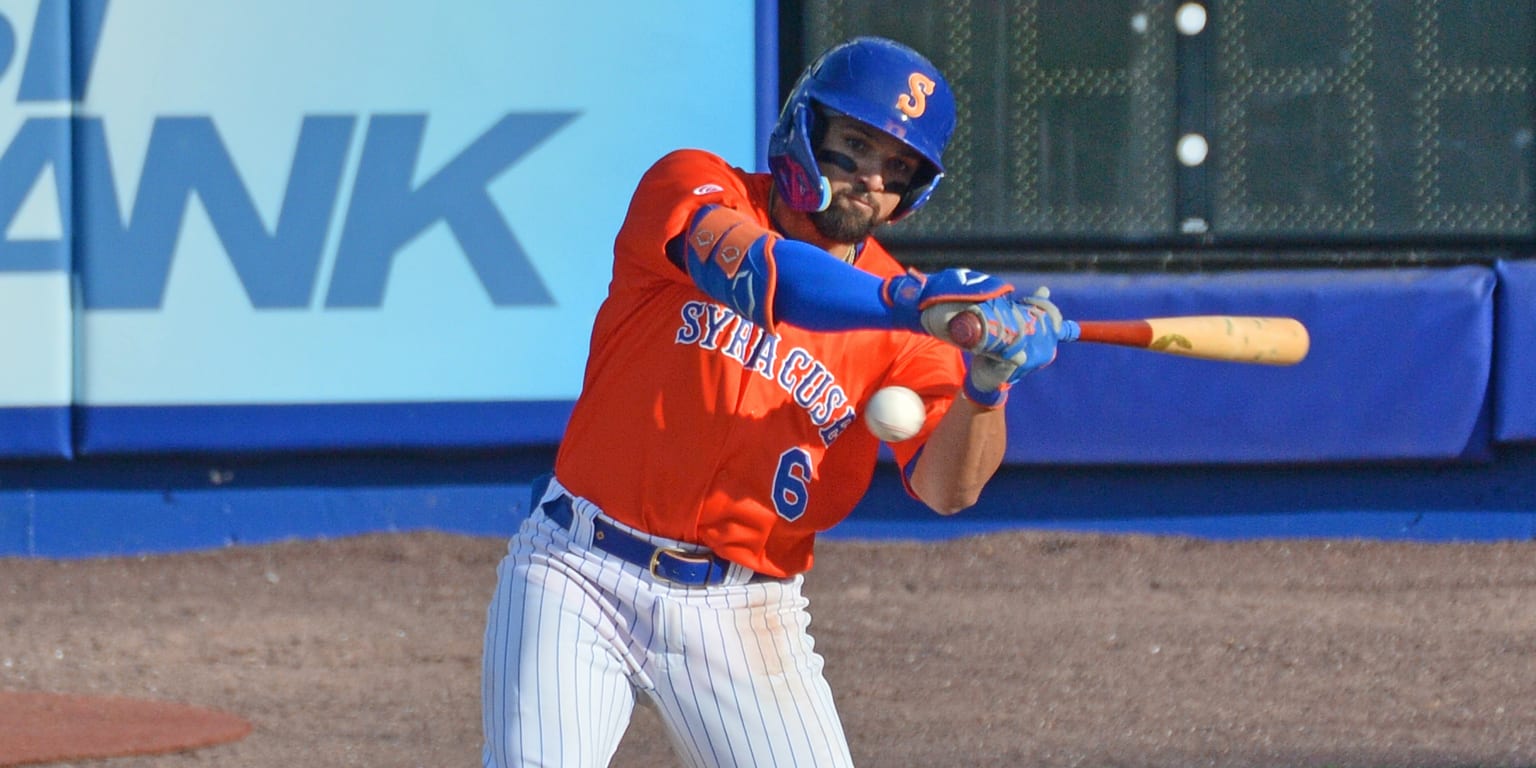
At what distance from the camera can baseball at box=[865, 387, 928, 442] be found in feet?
8.11

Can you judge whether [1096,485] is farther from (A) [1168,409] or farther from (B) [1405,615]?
(B) [1405,615]

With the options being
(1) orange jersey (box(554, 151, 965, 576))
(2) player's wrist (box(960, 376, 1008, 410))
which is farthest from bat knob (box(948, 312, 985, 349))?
(1) orange jersey (box(554, 151, 965, 576))

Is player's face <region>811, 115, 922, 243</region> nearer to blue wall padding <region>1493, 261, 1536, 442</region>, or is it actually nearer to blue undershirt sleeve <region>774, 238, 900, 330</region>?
blue undershirt sleeve <region>774, 238, 900, 330</region>

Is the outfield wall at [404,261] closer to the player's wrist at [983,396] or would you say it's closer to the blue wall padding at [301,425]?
the blue wall padding at [301,425]

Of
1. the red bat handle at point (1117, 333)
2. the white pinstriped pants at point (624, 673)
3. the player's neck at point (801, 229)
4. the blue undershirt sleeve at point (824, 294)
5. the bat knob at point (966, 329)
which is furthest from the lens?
the player's neck at point (801, 229)

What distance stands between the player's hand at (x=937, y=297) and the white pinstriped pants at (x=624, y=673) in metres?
0.61

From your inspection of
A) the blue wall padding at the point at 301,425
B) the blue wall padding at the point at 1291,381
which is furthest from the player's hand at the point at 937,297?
the blue wall padding at the point at 301,425

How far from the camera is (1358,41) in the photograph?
21.4 ft

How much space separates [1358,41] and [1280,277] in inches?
34.5

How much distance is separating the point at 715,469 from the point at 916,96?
634 mm

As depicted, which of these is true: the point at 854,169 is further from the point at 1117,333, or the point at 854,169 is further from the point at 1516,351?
the point at 1516,351

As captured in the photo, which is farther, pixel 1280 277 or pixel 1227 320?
pixel 1280 277

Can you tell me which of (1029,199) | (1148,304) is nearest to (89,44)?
(1029,199)

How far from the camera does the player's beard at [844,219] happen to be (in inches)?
111
